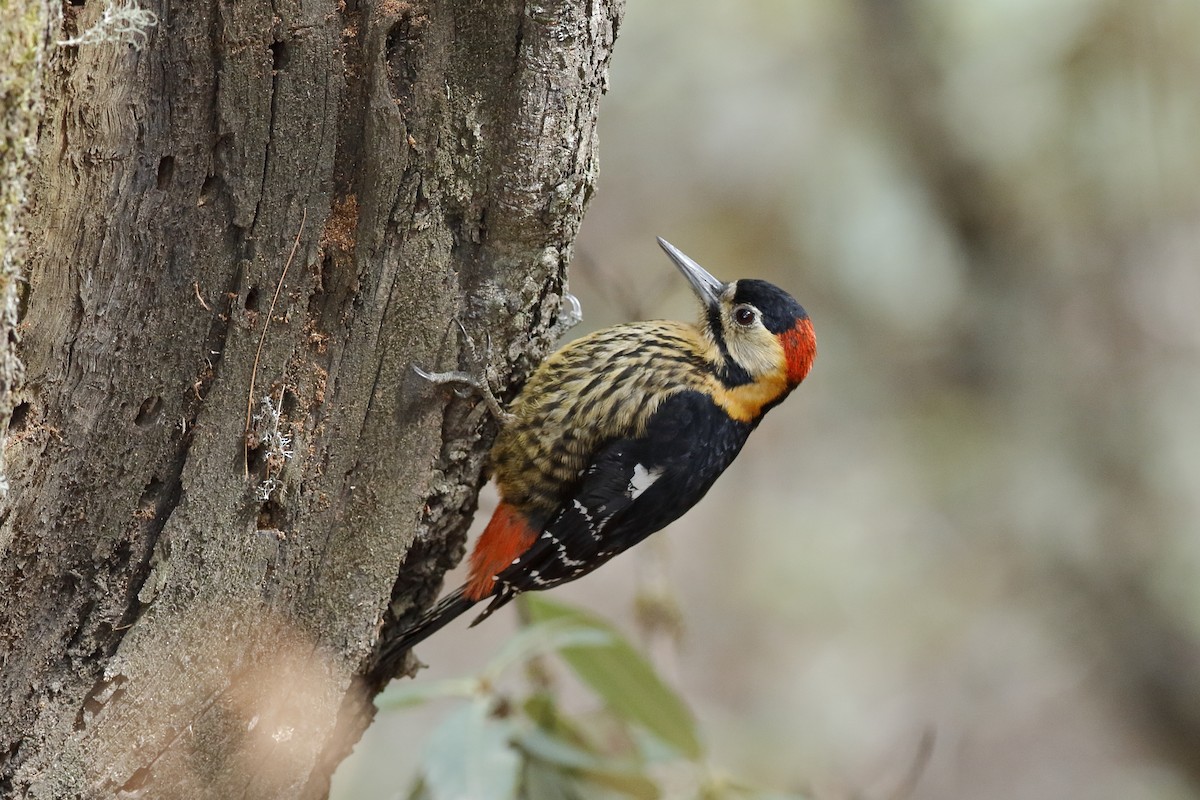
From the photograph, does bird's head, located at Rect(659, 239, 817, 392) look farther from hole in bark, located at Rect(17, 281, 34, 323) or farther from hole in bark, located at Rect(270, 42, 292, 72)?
hole in bark, located at Rect(17, 281, 34, 323)

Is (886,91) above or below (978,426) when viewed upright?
above

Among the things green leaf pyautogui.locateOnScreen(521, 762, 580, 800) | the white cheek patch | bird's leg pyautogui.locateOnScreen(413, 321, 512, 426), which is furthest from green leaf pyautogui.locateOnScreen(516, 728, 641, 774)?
bird's leg pyautogui.locateOnScreen(413, 321, 512, 426)

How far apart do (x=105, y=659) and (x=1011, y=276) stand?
522cm

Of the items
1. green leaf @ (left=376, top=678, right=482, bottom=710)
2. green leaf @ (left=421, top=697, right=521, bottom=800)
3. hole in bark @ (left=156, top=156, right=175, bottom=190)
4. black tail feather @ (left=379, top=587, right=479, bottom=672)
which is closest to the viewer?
hole in bark @ (left=156, top=156, right=175, bottom=190)

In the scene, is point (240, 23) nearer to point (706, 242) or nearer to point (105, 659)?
point (105, 659)

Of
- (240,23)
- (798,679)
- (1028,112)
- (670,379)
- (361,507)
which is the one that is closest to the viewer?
(240,23)

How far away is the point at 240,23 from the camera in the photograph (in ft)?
6.15

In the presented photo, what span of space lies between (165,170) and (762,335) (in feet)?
5.79

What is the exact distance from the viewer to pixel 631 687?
10.6 feet

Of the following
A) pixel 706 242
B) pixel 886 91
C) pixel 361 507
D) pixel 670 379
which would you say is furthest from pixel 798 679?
pixel 361 507

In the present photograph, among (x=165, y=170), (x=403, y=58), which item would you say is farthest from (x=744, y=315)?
(x=165, y=170)

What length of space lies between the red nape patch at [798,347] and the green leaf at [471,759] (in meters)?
1.26

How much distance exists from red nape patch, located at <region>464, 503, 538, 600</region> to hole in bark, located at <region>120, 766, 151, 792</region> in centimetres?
105

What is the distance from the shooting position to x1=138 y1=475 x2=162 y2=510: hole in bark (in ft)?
6.37
